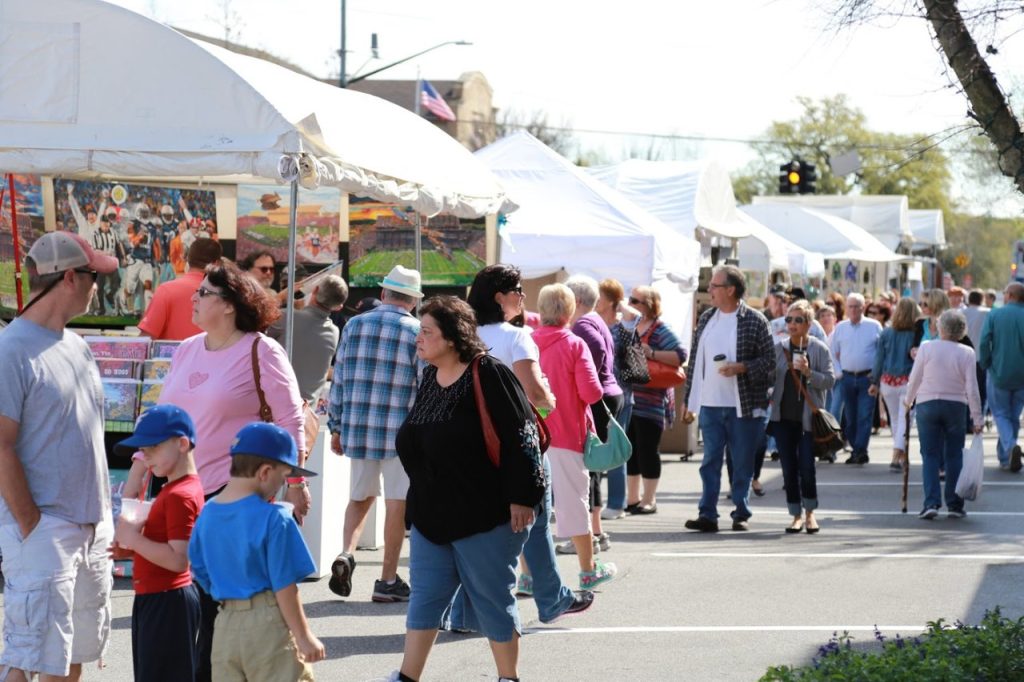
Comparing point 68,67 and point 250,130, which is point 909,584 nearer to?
point 250,130

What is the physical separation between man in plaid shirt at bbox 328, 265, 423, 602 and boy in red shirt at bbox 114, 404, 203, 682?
138 inches

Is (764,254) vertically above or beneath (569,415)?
above

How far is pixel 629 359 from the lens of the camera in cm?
1251

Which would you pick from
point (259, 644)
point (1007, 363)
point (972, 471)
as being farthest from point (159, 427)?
point (1007, 363)

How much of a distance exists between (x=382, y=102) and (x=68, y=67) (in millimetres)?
3114

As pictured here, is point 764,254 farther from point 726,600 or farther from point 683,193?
point 726,600

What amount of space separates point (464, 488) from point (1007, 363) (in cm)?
1238

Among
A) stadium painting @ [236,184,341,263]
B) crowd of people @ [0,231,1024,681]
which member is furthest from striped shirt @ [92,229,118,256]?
crowd of people @ [0,231,1024,681]

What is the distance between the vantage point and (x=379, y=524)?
11.2 m

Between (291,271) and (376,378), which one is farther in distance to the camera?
(291,271)

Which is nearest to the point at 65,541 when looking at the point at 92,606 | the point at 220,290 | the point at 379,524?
the point at 92,606

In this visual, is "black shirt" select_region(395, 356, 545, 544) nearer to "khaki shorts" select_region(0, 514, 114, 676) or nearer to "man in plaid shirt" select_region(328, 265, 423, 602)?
"khaki shorts" select_region(0, 514, 114, 676)

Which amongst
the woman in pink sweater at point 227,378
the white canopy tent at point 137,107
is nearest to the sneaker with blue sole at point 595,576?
the woman in pink sweater at point 227,378

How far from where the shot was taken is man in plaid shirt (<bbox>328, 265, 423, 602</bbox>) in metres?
8.69
